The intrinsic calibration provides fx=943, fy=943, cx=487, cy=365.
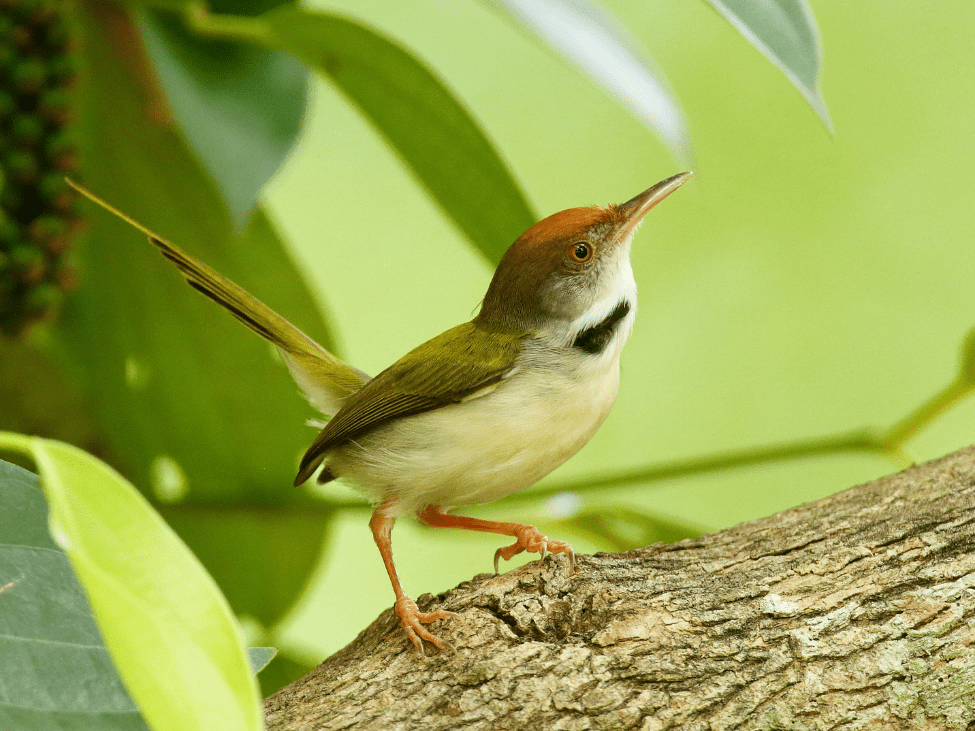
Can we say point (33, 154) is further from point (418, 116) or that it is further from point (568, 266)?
point (568, 266)

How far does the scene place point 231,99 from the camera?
1963mm

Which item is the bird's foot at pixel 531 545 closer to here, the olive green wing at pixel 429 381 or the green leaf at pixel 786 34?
the olive green wing at pixel 429 381

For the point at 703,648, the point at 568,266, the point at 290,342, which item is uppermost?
the point at 290,342

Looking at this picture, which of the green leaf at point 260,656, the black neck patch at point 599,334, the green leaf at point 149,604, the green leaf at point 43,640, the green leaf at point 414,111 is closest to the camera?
the green leaf at point 149,604

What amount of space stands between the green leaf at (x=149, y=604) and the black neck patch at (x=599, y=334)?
1.22m

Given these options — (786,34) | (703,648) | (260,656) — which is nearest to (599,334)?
(703,648)

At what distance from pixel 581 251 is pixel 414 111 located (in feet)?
1.61

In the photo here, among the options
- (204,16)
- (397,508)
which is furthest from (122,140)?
(397,508)

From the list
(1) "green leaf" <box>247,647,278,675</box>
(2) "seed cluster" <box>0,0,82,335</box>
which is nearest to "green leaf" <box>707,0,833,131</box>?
(1) "green leaf" <box>247,647,278,675</box>

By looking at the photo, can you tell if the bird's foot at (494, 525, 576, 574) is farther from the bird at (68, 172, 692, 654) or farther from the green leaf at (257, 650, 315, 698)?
the green leaf at (257, 650, 315, 698)

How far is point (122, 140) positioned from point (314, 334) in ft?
2.18

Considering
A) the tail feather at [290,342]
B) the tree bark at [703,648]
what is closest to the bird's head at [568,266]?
the tail feather at [290,342]

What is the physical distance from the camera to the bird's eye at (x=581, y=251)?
1.89 meters

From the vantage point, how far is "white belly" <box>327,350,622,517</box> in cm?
173
